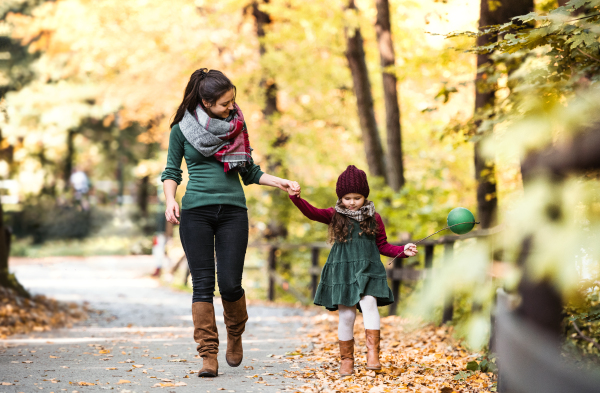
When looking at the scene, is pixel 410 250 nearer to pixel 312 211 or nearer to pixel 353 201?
pixel 353 201

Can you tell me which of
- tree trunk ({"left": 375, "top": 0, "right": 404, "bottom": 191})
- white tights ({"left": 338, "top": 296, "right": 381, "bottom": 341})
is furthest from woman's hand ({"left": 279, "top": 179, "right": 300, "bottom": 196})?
tree trunk ({"left": 375, "top": 0, "right": 404, "bottom": 191})

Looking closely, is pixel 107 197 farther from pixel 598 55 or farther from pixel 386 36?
pixel 598 55

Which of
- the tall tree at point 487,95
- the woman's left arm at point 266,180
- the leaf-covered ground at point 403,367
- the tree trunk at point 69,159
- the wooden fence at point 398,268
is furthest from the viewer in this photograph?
the tree trunk at point 69,159

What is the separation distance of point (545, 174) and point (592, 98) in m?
0.26

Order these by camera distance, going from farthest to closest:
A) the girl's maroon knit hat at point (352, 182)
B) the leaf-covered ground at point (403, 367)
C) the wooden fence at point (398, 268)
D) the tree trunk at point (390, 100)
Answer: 1. the tree trunk at point (390, 100)
2. the wooden fence at point (398, 268)
3. the girl's maroon knit hat at point (352, 182)
4. the leaf-covered ground at point (403, 367)

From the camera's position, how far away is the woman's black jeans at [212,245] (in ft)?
→ 13.8

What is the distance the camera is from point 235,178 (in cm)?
438

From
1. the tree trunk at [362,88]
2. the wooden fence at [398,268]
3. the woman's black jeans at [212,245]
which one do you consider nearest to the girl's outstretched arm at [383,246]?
the woman's black jeans at [212,245]

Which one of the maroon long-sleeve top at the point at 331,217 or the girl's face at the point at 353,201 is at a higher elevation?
the girl's face at the point at 353,201

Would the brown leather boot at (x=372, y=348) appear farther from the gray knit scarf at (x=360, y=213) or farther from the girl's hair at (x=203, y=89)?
the girl's hair at (x=203, y=89)

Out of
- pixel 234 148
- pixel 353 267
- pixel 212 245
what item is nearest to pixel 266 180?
pixel 234 148

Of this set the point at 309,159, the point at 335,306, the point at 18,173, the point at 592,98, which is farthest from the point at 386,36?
the point at 18,173

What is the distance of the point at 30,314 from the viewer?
745cm

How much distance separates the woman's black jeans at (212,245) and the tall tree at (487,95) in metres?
2.72
